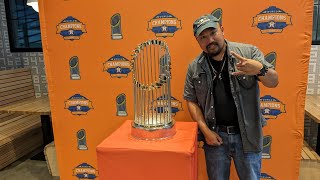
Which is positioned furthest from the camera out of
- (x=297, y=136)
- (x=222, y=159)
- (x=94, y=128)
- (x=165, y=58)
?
(x=94, y=128)

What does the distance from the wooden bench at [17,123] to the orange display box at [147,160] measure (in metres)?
2.39

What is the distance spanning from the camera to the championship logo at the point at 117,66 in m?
2.45

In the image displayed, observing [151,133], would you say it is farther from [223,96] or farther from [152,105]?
[223,96]

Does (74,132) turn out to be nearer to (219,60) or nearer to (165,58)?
(165,58)

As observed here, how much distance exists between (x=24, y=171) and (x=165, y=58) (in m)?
2.80

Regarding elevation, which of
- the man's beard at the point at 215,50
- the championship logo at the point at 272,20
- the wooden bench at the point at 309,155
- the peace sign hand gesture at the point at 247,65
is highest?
the championship logo at the point at 272,20

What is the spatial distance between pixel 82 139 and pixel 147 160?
4.33ft

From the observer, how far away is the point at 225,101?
6.15ft

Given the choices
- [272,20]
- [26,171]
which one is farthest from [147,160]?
[26,171]

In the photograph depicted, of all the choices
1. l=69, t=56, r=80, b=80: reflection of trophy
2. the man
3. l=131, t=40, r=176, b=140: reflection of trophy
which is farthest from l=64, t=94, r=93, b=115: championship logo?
the man

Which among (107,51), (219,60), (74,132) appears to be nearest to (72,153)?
(74,132)

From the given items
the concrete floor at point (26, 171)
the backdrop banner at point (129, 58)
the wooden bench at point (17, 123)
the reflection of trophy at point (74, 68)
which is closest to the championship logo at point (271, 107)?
the backdrop banner at point (129, 58)

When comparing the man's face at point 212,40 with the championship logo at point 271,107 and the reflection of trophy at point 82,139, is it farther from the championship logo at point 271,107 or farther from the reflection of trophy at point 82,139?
the reflection of trophy at point 82,139

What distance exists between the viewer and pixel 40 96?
430cm
